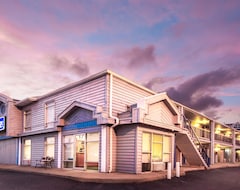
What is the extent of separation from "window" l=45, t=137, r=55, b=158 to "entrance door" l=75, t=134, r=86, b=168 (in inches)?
135

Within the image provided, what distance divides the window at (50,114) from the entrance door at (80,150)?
12.9 feet

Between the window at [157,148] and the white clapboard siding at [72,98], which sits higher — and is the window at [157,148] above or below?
below

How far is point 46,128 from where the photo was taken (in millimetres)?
20922

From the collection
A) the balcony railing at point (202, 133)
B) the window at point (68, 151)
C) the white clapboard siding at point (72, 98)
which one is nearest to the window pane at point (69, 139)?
the window at point (68, 151)

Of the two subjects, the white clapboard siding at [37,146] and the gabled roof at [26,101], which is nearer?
the white clapboard siding at [37,146]

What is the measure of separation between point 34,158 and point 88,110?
8.83 m

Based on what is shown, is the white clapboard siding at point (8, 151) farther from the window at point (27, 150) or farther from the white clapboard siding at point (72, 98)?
the white clapboard siding at point (72, 98)

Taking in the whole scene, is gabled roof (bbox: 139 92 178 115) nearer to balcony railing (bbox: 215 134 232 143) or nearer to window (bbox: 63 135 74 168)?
window (bbox: 63 135 74 168)

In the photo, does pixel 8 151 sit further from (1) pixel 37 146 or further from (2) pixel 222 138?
(2) pixel 222 138

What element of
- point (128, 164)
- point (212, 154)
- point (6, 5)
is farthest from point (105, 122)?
point (212, 154)

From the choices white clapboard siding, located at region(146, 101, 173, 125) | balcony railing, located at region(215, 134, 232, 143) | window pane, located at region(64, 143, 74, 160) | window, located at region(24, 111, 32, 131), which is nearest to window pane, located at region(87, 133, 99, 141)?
window pane, located at region(64, 143, 74, 160)

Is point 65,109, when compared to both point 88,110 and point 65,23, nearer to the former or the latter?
point 88,110

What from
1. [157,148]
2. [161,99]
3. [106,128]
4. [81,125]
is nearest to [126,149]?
[106,128]

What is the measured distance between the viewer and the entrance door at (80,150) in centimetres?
1728
